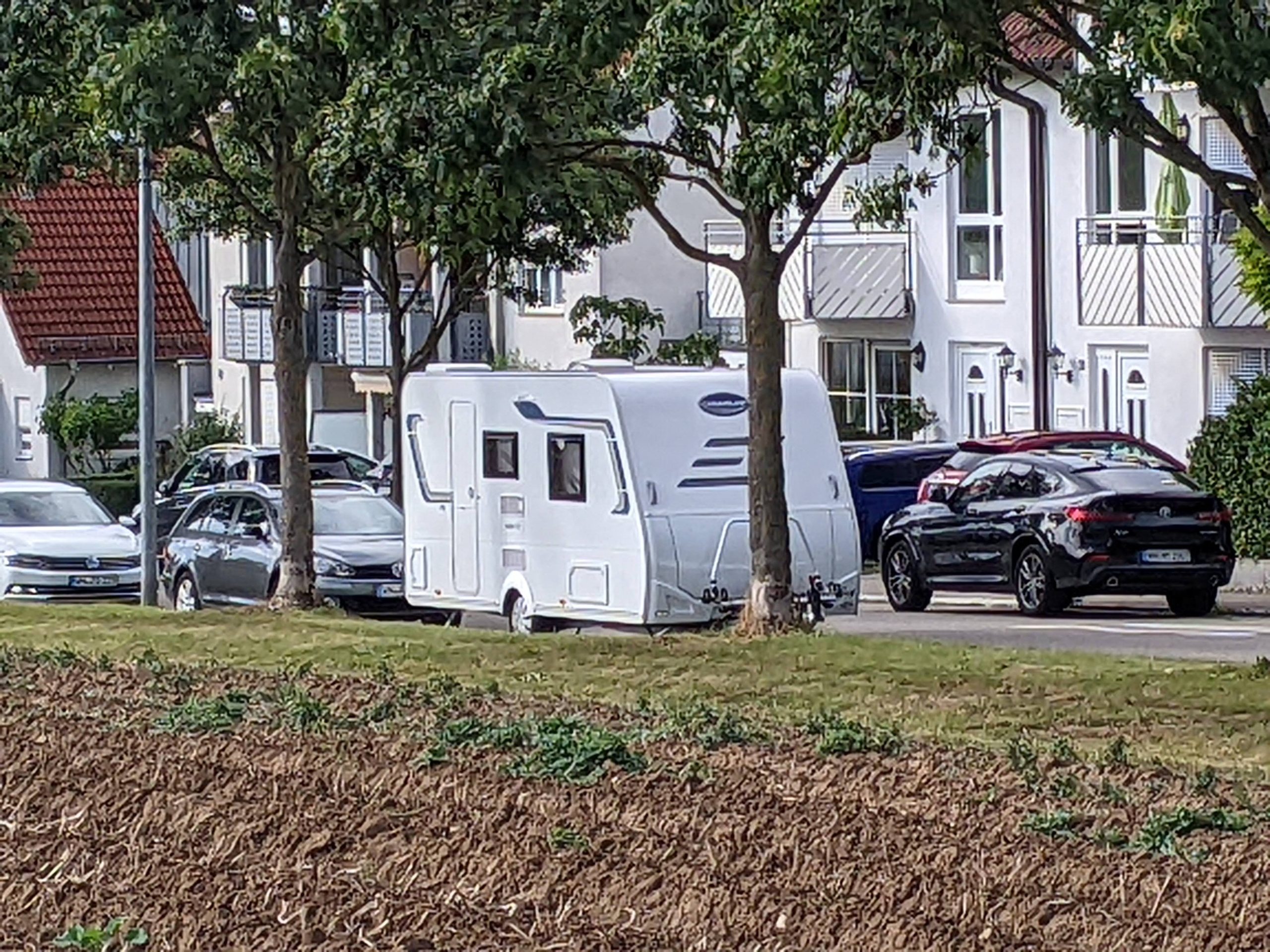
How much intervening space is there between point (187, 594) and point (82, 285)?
99.8ft

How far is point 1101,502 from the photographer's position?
25109mm

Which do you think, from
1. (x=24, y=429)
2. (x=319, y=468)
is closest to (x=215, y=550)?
(x=319, y=468)

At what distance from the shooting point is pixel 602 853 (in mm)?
9195

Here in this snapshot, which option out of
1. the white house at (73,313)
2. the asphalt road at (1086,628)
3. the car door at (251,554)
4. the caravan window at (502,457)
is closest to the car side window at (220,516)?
the car door at (251,554)

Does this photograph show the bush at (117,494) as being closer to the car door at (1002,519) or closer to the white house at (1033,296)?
the white house at (1033,296)

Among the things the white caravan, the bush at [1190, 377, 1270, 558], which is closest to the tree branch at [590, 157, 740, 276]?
the white caravan

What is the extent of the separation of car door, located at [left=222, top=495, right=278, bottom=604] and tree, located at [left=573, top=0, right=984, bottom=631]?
23.0 ft

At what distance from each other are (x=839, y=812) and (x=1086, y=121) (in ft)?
15.2

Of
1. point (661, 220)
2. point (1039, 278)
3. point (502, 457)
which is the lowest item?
point (502, 457)

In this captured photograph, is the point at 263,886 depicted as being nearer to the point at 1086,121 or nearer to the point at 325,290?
the point at 1086,121

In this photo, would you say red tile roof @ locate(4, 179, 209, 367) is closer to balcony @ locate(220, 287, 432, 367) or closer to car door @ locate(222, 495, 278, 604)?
balcony @ locate(220, 287, 432, 367)

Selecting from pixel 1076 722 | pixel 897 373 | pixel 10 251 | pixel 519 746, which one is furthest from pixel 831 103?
pixel 897 373

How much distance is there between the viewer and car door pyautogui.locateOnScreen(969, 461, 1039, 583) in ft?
85.6

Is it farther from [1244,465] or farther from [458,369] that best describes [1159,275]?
[458,369]
